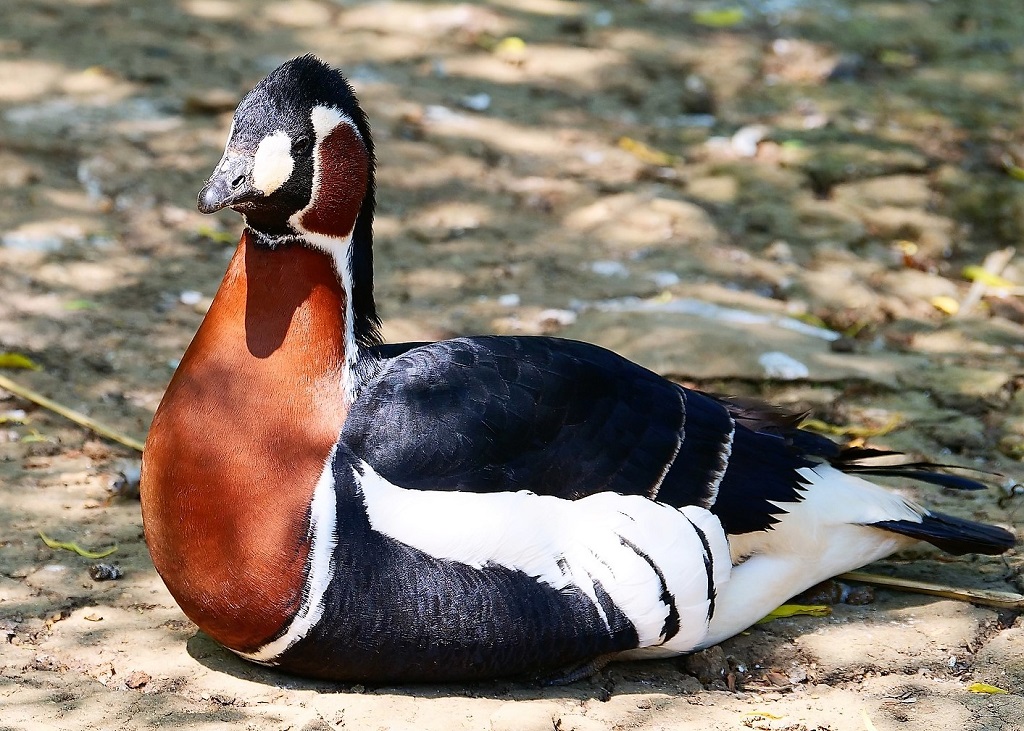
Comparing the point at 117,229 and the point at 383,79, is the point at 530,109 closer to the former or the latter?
the point at 383,79

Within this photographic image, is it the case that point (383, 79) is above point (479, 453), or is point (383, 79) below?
above

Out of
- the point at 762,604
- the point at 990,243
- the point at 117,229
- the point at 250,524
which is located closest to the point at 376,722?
the point at 250,524

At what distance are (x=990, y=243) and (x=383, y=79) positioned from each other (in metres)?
3.68

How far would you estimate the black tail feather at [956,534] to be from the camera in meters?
4.27

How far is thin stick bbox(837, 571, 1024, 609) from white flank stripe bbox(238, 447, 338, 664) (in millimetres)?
1858

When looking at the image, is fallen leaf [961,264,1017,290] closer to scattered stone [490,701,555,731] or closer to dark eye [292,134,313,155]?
scattered stone [490,701,555,731]

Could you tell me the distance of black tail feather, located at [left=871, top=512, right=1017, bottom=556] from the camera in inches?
168

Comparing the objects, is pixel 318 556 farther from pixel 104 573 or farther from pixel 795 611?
pixel 795 611

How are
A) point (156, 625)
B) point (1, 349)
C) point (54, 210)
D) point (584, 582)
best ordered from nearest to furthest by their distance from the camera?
point (584, 582) < point (156, 625) < point (1, 349) < point (54, 210)

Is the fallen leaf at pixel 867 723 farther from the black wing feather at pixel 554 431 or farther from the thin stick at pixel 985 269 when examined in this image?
the thin stick at pixel 985 269

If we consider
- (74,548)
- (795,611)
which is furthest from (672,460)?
(74,548)

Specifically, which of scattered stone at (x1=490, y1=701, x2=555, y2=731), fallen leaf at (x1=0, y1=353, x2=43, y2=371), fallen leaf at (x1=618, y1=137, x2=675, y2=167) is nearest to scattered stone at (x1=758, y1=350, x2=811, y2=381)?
fallen leaf at (x1=618, y1=137, x2=675, y2=167)

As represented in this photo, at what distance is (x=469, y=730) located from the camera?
11.5 ft

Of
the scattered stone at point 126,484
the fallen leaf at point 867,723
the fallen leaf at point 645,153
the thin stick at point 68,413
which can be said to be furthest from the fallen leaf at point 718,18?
the fallen leaf at point 867,723
